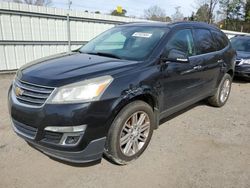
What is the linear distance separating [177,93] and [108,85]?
1497mm

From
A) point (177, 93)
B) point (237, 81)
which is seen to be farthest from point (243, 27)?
point (177, 93)

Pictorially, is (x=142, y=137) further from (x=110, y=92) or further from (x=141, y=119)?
(x=110, y=92)

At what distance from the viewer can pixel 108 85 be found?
2.64 metres

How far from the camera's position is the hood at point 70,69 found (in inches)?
103

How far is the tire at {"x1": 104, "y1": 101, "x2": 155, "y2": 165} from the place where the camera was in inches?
110

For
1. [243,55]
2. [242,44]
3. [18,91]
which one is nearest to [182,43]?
[18,91]

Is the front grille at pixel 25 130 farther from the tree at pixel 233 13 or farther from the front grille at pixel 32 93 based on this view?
the tree at pixel 233 13

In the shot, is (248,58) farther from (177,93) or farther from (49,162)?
(49,162)

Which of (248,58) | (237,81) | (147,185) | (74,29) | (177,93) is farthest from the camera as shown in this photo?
(74,29)

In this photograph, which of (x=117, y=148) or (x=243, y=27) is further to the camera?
(x=243, y=27)

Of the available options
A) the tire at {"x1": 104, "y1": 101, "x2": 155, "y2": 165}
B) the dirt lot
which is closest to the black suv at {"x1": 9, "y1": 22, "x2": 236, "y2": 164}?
the tire at {"x1": 104, "y1": 101, "x2": 155, "y2": 165}

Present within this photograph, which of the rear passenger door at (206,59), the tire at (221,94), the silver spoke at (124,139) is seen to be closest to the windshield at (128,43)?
the rear passenger door at (206,59)

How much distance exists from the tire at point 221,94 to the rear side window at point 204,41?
915 mm

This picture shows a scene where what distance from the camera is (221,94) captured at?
17.6 ft
